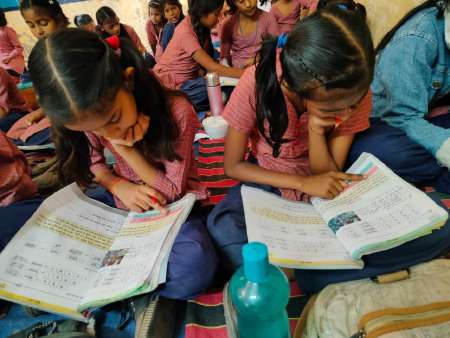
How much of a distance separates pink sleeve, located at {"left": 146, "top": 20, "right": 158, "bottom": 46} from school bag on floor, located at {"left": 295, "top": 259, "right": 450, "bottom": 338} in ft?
12.2

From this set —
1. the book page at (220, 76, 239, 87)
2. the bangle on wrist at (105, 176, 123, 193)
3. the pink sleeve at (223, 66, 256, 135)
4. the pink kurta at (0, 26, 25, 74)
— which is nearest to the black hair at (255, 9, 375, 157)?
the pink sleeve at (223, 66, 256, 135)

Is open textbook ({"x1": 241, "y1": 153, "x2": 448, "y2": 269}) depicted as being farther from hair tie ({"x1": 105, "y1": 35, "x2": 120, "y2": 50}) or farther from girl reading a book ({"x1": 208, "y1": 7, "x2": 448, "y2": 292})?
hair tie ({"x1": 105, "y1": 35, "x2": 120, "y2": 50})

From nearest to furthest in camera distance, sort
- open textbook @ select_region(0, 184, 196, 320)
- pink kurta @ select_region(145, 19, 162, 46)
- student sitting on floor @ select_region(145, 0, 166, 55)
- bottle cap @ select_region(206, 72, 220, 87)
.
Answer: open textbook @ select_region(0, 184, 196, 320) < bottle cap @ select_region(206, 72, 220, 87) < student sitting on floor @ select_region(145, 0, 166, 55) < pink kurta @ select_region(145, 19, 162, 46)

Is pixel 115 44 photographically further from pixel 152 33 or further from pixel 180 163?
pixel 152 33

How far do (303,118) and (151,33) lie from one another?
344 centimetres

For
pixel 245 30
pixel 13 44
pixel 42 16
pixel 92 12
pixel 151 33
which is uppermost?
pixel 42 16

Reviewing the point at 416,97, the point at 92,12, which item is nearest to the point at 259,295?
the point at 416,97

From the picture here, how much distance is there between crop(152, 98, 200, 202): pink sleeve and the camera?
2.70 feet

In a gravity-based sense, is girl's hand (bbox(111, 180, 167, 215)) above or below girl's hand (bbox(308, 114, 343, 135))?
below

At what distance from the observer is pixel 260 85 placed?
0.76 meters

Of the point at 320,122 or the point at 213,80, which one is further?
the point at 213,80

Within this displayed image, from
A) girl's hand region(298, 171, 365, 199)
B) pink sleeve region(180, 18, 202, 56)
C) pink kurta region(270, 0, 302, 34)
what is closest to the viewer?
girl's hand region(298, 171, 365, 199)

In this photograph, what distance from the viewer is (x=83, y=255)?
73 centimetres

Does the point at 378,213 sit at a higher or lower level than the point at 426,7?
lower
